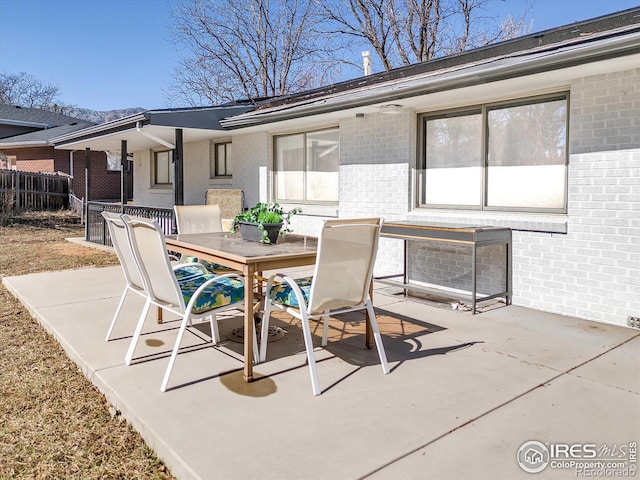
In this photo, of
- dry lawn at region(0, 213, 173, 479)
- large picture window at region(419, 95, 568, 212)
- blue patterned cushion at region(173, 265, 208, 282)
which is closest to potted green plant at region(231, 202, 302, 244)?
blue patterned cushion at region(173, 265, 208, 282)

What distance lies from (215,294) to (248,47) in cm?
1899

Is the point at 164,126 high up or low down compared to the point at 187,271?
up

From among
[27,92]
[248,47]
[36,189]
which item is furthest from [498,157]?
[27,92]

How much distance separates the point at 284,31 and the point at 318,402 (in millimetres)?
19797

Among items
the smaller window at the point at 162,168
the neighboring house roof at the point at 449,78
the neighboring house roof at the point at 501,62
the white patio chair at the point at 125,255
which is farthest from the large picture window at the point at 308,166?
the white patio chair at the point at 125,255

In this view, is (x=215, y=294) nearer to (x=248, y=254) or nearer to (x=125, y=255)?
(x=248, y=254)

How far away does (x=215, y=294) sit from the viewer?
3.54m

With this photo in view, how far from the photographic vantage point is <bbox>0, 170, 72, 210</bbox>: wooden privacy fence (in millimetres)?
17859

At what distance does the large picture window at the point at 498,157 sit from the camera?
544cm

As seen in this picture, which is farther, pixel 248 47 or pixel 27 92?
pixel 27 92

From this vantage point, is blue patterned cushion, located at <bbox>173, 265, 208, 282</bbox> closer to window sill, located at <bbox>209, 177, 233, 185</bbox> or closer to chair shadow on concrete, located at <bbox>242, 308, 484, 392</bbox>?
chair shadow on concrete, located at <bbox>242, 308, 484, 392</bbox>

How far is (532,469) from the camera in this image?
2334mm

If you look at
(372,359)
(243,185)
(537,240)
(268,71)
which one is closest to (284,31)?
(268,71)

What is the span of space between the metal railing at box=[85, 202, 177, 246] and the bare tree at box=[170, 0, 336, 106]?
11.2 m
